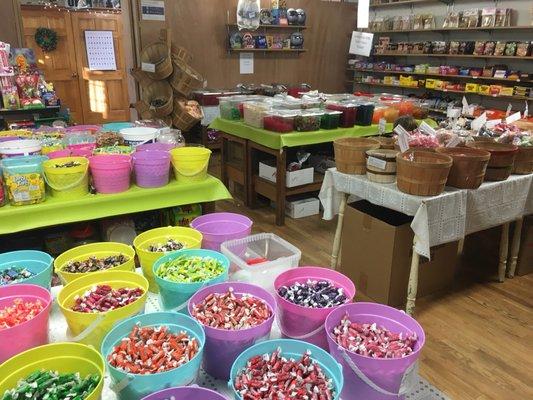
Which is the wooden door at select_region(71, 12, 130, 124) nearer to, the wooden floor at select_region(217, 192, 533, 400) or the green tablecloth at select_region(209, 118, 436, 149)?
the green tablecloth at select_region(209, 118, 436, 149)

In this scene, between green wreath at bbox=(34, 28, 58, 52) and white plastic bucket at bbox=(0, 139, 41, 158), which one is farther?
green wreath at bbox=(34, 28, 58, 52)

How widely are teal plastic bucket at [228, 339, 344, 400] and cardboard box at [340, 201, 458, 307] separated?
1.40 meters

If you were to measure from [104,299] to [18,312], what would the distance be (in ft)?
0.74

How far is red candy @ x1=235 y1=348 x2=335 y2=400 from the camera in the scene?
97 cm

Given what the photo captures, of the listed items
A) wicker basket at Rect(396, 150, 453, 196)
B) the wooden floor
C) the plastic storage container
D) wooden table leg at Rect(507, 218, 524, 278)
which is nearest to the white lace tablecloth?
wicker basket at Rect(396, 150, 453, 196)

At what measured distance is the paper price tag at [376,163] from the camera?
2.37 meters

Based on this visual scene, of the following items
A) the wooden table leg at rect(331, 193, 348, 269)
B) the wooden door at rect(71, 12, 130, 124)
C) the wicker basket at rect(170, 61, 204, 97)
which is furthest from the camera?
the wooden door at rect(71, 12, 130, 124)

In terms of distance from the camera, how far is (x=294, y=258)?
150cm

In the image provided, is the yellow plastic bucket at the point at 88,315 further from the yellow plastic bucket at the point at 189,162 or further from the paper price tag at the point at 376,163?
the paper price tag at the point at 376,163

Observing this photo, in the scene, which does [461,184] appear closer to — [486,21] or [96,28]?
[486,21]

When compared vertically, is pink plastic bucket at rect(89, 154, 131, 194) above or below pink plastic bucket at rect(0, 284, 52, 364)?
above

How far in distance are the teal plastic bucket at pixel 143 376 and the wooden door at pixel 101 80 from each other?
7498 mm

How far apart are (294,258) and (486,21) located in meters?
5.23

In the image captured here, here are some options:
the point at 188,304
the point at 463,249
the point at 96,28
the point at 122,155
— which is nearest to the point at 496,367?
the point at 463,249
